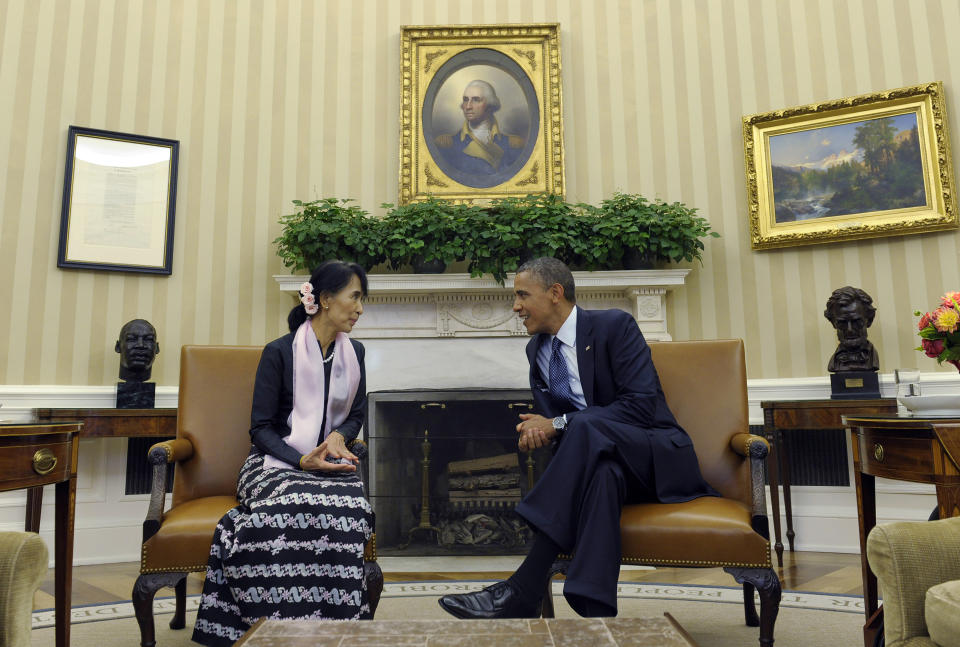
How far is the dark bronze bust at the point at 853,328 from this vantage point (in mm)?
3900

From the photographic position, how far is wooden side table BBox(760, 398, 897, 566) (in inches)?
144

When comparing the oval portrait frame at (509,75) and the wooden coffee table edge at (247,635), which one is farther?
the oval portrait frame at (509,75)

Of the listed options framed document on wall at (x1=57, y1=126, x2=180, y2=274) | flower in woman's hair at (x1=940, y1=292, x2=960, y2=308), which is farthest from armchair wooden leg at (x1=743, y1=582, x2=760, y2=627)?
framed document on wall at (x1=57, y1=126, x2=180, y2=274)

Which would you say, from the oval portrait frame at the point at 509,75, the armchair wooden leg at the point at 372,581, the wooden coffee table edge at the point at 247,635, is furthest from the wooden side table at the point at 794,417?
the wooden coffee table edge at the point at 247,635

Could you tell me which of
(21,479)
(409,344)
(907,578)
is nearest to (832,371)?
(409,344)

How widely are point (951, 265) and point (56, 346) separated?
17.6 feet

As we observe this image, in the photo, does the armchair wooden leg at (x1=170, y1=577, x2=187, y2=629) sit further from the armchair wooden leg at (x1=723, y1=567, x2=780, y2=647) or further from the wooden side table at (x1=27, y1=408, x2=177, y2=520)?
the armchair wooden leg at (x1=723, y1=567, x2=780, y2=647)

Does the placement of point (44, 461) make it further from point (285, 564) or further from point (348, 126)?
point (348, 126)

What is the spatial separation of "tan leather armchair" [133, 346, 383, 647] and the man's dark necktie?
77cm

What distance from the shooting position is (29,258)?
14.0 ft

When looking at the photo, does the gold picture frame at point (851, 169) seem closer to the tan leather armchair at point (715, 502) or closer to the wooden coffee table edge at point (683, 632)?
the tan leather armchair at point (715, 502)

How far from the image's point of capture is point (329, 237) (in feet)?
13.6

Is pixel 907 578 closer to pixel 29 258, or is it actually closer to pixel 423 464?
pixel 423 464

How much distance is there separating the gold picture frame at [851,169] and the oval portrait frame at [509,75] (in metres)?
1.40
